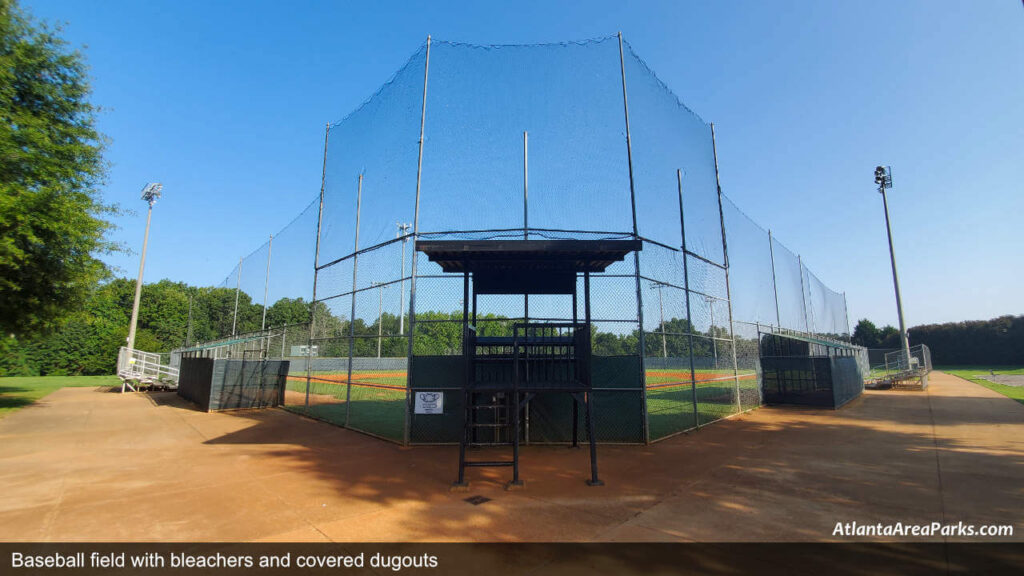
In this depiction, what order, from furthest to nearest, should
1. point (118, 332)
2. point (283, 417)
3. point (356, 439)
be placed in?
1. point (118, 332)
2. point (283, 417)
3. point (356, 439)

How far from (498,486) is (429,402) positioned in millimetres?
2755

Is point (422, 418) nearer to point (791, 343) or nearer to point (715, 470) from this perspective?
point (715, 470)

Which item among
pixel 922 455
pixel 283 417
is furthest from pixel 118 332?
pixel 922 455

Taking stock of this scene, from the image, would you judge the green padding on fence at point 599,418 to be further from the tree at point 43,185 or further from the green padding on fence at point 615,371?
the tree at point 43,185

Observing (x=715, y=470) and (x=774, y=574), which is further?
(x=715, y=470)

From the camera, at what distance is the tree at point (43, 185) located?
10.3 meters

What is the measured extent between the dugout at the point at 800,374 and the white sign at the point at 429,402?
12.6 meters

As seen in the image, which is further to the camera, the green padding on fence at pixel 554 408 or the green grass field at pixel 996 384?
the green grass field at pixel 996 384

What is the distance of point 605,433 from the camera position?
26.9ft

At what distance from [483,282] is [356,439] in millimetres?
4358

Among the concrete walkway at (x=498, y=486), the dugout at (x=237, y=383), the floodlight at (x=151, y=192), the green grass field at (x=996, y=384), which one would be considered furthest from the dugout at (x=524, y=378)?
the floodlight at (x=151, y=192)

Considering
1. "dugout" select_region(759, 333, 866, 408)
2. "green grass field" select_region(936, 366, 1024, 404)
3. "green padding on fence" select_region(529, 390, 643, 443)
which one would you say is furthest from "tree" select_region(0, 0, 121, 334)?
"green grass field" select_region(936, 366, 1024, 404)

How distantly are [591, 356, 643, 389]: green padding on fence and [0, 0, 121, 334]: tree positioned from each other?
13.7m

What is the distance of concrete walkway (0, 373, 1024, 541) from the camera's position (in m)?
4.15
